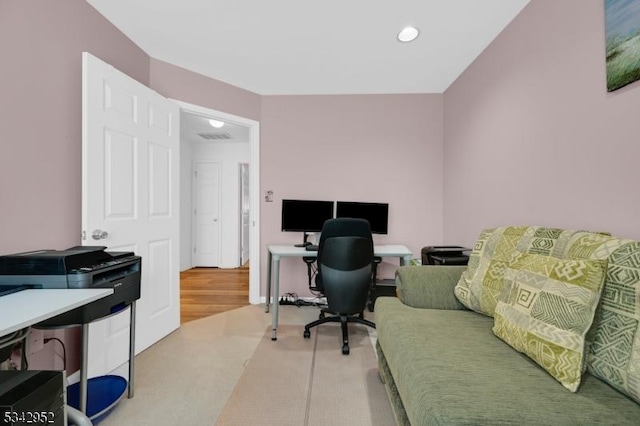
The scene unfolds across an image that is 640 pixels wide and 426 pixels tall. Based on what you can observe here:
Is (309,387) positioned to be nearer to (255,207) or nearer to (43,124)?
(255,207)

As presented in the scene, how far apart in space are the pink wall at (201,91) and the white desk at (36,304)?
6.52ft

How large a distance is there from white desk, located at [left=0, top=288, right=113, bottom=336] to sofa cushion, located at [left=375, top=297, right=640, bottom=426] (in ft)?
3.91

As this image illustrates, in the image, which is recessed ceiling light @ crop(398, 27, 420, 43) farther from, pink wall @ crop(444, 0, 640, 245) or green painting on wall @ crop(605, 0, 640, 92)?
green painting on wall @ crop(605, 0, 640, 92)

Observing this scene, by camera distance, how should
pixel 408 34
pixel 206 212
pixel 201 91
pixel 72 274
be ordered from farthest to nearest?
pixel 206 212 < pixel 201 91 < pixel 408 34 < pixel 72 274

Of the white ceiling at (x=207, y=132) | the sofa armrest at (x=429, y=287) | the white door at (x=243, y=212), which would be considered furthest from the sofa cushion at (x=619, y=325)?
the white door at (x=243, y=212)

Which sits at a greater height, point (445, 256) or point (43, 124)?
point (43, 124)

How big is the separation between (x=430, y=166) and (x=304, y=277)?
187cm

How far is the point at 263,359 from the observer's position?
2000 mm

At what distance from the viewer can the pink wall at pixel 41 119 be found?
1.40 metres

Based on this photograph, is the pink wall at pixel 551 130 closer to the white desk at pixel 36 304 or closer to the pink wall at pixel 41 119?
the white desk at pixel 36 304

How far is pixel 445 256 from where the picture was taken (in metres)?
2.21

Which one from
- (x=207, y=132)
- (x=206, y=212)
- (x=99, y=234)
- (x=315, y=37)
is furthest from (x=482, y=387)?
(x=206, y=212)

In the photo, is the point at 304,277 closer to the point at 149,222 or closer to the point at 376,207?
the point at 376,207

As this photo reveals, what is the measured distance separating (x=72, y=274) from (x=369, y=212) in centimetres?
231
